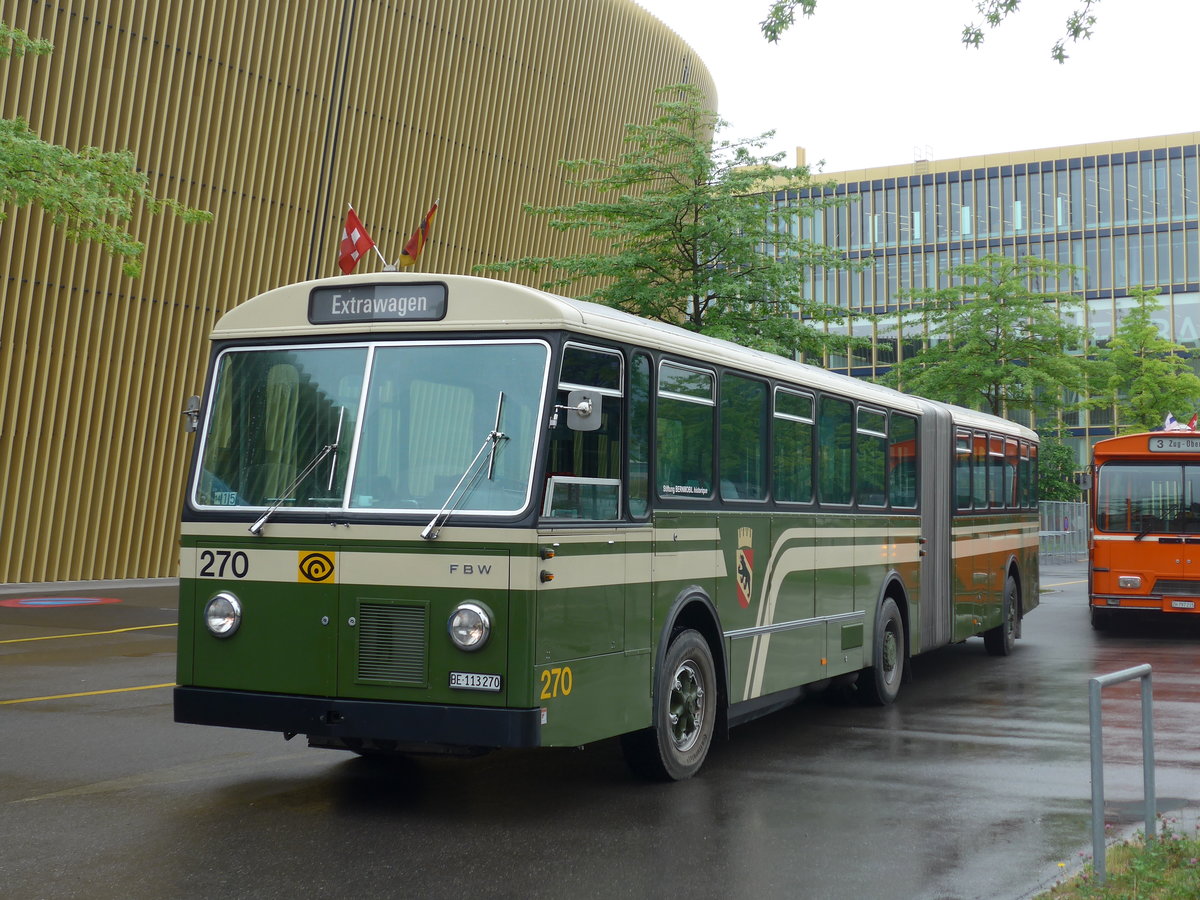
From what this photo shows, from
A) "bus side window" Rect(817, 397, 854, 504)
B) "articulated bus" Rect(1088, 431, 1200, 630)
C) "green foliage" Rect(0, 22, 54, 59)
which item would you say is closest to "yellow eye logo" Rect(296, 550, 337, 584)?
"bus side window" Rect(817, 397, 854, 504)

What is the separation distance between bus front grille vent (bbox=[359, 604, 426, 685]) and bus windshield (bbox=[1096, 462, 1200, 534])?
15416 millimetres

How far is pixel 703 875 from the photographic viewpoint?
6555 mm

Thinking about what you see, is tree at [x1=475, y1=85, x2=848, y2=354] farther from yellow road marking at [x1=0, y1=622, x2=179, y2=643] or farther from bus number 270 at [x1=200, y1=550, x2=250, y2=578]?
bus number 270 at [x1=200, y1=550, x2=250, y2=578]

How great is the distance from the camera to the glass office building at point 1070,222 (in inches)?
3312

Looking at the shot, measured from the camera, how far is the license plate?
7.17m

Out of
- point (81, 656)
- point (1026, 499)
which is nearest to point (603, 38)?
point (1026, 499)

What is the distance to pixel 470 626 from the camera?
7.22 meters

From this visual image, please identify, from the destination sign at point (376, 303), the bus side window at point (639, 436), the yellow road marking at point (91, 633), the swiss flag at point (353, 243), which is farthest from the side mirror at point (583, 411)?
the yellow road marking at point (91, 633)

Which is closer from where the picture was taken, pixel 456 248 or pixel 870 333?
pixel 456 248

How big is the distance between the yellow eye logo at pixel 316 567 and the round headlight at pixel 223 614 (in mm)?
428

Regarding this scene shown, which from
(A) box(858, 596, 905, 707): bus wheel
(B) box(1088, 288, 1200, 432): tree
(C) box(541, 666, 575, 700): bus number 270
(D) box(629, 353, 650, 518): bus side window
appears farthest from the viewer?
(B) box(1088, 288, 1200, 432): tree

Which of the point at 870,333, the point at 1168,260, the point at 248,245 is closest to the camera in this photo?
the point at 248,245

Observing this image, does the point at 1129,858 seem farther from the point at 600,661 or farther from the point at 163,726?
the point at 163,726

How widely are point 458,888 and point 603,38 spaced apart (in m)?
36.7
